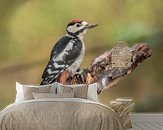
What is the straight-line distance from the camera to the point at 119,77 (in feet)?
20.8

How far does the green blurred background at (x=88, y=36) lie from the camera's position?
6301 millimetres

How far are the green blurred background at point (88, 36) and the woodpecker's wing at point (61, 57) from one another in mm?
102

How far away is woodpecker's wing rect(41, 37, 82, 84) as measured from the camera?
6.31 metres

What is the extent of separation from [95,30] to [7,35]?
1.51m

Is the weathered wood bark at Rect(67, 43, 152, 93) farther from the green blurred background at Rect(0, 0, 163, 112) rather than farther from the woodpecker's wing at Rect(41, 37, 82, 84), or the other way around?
the woodpecker's wing at Rect(41, 37, 82, 84)

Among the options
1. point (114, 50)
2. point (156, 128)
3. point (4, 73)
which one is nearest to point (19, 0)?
point (4, 73)

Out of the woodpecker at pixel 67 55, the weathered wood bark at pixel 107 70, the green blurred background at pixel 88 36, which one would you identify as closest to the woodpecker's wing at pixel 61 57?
the woodpecker at pixel 67 55

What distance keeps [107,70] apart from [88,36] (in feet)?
2.20

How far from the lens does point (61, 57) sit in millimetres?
6320

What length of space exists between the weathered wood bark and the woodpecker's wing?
306mm

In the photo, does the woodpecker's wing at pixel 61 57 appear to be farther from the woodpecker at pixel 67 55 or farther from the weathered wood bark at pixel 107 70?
the weathered wood bark at pixel 107 70

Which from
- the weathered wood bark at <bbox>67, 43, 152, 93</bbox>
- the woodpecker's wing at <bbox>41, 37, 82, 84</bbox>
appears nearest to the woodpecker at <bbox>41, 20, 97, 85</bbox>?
the woodpecker's wing at <bbox>41, 37, 82, 84</bbox>

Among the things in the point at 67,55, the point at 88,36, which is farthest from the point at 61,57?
the point at 88,36

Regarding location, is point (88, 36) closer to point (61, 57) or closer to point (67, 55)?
point (67, 55)
